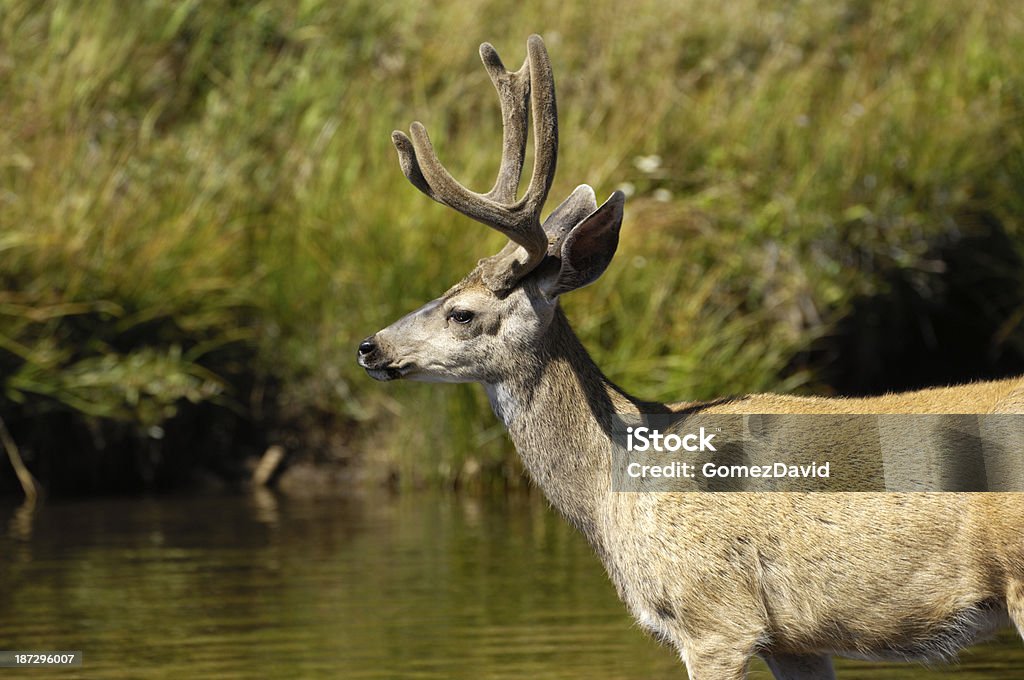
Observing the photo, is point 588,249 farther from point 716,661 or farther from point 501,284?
point 716,661

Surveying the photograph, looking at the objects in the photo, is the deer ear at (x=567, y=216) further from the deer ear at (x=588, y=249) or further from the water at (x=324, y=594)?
the water at (x=324, y=594)

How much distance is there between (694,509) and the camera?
6.67 meters

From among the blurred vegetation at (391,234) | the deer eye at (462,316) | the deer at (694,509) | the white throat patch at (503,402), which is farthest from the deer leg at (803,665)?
the blurred vegetation at (391,234)

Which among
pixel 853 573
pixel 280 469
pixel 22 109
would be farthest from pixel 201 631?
pixel 22 109

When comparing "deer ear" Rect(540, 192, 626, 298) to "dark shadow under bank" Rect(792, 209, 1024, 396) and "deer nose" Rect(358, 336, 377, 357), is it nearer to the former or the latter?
"deer nose" Rect(358, 336, 377, 357)

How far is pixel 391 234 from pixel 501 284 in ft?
23.9

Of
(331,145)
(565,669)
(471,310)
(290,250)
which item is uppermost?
(331,145)

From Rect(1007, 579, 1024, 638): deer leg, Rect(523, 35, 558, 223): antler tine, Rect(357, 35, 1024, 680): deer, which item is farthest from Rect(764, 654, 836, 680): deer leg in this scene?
Rect(523, 35, 558, 223): antler tine

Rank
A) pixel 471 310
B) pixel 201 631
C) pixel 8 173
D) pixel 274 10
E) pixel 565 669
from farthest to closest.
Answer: pixel 274 10 → pixel 8 173 → pixel 201 631 → pixel 565 669 → pixel 471 310

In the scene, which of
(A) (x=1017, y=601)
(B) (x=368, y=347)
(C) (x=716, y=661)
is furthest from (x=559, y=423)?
(A) (x=1017, y=601)

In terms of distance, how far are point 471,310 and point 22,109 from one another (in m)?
8.63

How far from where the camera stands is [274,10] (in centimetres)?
1838

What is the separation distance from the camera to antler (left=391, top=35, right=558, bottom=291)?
6.91 metres

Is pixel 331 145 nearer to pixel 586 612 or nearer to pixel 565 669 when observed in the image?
pixel 586 612
